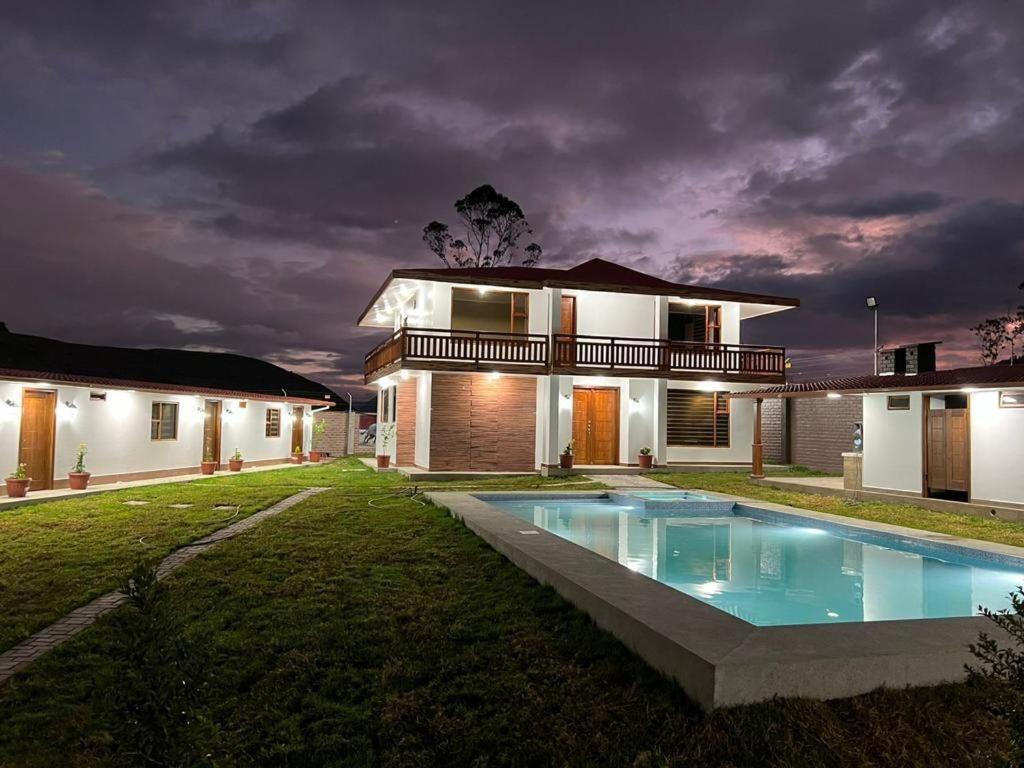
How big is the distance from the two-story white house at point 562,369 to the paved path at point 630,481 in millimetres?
1766

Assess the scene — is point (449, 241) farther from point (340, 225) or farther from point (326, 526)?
point (326, 526)

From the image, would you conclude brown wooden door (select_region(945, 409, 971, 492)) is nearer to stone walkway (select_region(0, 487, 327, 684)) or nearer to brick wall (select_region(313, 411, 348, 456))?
stone walkway (select_region(0, 487, 327, 684))

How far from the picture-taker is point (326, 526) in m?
10.1

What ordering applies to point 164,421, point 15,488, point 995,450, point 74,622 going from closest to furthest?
point 74,622, point 995,450, point 15,488, point 164,421

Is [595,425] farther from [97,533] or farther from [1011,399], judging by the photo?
[97,533]

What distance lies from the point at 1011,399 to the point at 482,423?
41.0 feet

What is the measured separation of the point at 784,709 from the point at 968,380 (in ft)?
37.5

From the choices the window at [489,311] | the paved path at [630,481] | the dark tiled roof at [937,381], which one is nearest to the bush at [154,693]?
the dark tiled roof at [937,381]

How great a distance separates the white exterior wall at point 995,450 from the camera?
12.1 metres

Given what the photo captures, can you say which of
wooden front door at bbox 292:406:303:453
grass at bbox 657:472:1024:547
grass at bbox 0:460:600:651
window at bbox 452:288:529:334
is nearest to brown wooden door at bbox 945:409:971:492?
grass at bbox 657:472:1024:547

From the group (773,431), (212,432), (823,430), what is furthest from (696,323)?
(212,432)

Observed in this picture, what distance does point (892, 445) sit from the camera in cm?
1464

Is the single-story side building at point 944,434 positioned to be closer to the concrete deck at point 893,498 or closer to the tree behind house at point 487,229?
the concrete deck at point 893,498

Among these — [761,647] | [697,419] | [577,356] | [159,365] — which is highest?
[159,365]
